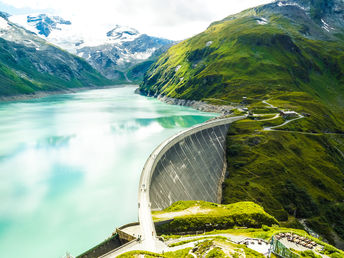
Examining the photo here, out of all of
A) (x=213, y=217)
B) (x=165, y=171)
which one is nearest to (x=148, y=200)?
(x=213, y=217)

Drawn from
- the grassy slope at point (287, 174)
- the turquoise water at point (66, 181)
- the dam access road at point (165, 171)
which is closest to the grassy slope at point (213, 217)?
the dam access road at point (165, 171)

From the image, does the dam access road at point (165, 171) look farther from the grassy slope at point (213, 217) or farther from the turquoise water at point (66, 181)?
the turquoise water at point (66, 181)

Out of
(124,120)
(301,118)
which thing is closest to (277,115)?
(301,118)

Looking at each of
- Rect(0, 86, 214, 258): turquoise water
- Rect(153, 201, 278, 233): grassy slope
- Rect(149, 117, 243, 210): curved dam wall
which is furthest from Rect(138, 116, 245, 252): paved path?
Rect(0, 86, 214, 258): turquoise water

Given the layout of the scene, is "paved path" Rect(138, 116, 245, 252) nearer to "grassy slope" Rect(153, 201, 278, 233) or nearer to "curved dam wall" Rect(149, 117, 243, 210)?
"curved dam wall" Rect(149, 117, 243, 210)

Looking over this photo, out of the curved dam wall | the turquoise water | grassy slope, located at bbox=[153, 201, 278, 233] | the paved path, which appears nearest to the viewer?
the paved path

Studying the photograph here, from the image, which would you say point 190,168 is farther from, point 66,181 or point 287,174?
point 287,174

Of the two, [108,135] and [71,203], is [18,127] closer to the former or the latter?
[108,135]
